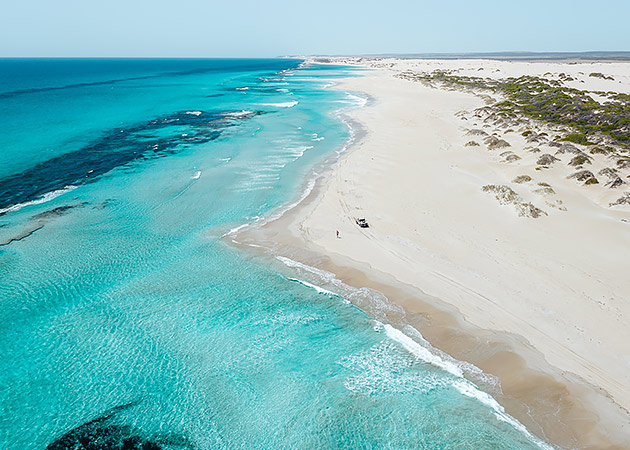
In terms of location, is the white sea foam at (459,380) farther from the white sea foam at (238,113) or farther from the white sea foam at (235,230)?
→ the white sea foam at (238,113)

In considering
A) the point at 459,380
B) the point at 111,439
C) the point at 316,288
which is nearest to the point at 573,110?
the point at 316,288

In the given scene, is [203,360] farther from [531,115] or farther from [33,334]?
[531,115]

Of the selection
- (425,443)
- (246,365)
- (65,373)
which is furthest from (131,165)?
(425,443)

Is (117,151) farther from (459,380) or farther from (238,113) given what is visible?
(459,380)

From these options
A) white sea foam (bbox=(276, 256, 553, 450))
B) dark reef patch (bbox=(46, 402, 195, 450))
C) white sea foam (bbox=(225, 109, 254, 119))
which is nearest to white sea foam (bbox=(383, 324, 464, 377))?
white sea foam (bbox=(276, 256, 553, 450))

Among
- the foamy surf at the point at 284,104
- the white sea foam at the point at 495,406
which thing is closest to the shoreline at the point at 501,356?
the white sea foam at the point at 495,406
